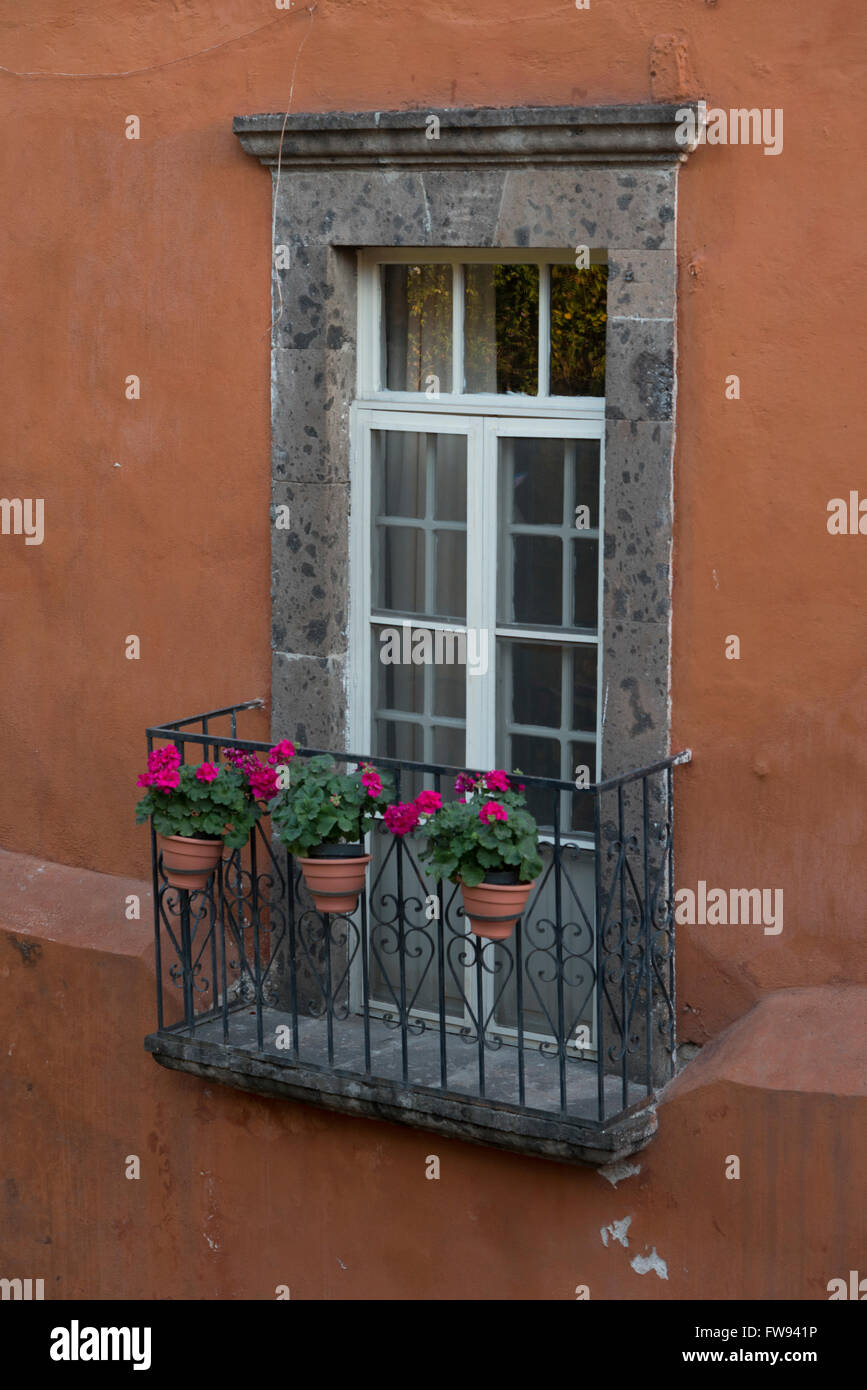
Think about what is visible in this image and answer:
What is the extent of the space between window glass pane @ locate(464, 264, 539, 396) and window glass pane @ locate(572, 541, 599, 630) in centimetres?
56

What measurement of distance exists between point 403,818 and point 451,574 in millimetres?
1071

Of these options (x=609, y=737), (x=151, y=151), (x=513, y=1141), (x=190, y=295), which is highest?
(x=151, y=151)

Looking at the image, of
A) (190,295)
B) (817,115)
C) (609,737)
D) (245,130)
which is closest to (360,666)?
(609,737)

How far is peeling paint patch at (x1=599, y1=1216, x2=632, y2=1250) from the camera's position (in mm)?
5898

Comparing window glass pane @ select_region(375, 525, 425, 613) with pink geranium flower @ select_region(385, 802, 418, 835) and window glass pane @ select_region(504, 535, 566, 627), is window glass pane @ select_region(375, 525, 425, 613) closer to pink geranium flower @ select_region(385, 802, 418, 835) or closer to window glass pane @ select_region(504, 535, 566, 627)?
window glass pane @ select_region(504, 535, 566, 627)

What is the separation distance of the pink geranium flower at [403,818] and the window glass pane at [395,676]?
0.85m

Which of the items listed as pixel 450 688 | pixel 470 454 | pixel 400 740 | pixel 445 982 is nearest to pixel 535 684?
pixel 450 688

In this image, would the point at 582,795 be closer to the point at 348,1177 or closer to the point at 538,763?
the point at 538,763

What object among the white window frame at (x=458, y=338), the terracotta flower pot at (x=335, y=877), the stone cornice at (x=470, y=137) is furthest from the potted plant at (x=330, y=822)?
the stone cornice at (x=470, y=137)

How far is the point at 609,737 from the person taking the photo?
5.85 metres

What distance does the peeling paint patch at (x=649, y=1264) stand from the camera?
5.86 metres

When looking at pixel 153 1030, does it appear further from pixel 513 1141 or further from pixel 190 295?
pixel 190 295

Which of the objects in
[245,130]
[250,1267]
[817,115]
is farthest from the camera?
[250,1267]

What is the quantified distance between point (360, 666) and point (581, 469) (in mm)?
1092
